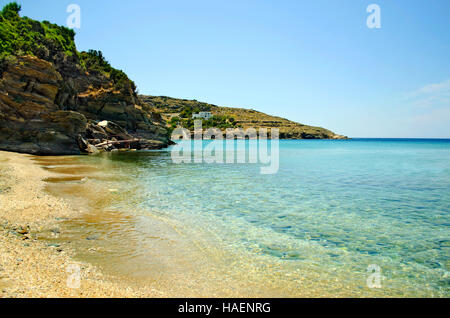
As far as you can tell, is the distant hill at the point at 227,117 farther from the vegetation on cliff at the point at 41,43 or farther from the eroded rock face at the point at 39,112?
the eroded rock face at the point at 39,112

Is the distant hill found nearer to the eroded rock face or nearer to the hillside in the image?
the hillside

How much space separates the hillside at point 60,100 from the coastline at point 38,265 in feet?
80.5

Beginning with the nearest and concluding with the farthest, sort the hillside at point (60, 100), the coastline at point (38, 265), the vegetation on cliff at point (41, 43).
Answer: the coastline at point (38, 265) → the hillside at point (60, 100) → the vegetation on cliff at point (41, 43)

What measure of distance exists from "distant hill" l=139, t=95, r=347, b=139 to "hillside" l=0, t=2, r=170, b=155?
7285 cm

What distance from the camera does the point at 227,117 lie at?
15588 cm

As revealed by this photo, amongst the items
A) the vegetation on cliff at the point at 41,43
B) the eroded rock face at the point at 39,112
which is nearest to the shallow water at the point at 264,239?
the eroded rock face at the point at 39,112

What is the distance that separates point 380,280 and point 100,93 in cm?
5058

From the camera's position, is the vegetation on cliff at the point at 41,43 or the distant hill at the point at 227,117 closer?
the vegetation on cliff at the point at 41,43

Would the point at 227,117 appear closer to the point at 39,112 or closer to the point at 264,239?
the point at 39,112

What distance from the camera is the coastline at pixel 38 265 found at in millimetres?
4617

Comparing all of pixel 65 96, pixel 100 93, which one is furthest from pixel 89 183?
pixel 100 93

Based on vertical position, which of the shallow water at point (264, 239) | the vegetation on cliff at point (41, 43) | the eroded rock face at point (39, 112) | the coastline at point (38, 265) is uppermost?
the vegetation on cliff at point (41, 43)
